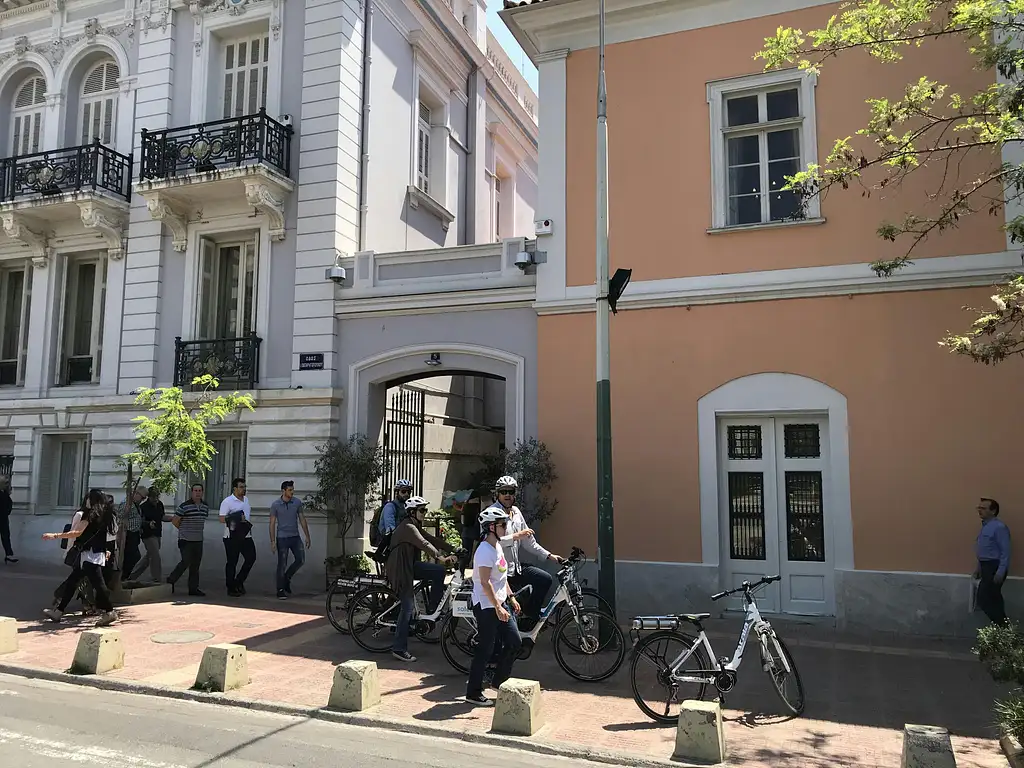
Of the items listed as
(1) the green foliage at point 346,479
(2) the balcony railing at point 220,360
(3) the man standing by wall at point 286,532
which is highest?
(2) the balcony railing at point 220,360

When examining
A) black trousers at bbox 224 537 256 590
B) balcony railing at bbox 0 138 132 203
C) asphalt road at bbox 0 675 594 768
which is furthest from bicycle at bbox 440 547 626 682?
balcony railing at bbox 0 138 132 203

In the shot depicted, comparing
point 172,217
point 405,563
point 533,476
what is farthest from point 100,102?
point 405,563

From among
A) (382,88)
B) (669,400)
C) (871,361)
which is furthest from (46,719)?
(382,88)

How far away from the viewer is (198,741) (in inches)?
242

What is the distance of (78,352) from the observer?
16.5 m

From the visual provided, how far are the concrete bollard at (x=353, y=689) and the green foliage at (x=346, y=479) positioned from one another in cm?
625

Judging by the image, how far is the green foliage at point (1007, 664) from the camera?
5457 mm

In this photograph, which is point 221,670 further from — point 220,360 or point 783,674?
point 220,360

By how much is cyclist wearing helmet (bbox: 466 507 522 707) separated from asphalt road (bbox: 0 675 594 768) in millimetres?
880

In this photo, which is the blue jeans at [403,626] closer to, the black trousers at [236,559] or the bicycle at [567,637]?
the bicycle at [567,637]

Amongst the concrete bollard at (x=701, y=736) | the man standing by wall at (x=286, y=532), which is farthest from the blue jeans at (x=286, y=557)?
the concrete bollard at (x=701, y=736)

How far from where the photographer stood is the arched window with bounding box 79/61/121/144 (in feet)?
54.8

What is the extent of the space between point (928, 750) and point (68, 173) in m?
16.3

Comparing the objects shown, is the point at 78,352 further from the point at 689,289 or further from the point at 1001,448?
the point at 1001,448
